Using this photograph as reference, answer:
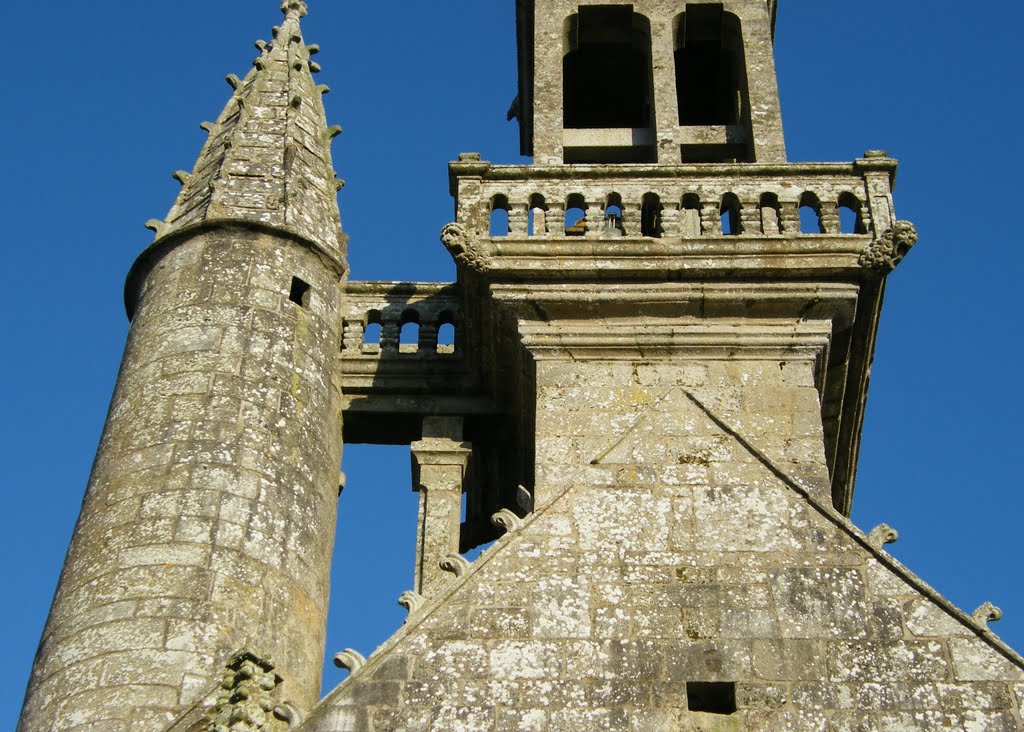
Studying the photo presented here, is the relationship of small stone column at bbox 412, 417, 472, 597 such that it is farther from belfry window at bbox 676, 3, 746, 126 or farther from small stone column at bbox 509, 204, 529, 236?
belfry window at bbox 676, 3, 746, 126

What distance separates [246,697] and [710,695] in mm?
2240

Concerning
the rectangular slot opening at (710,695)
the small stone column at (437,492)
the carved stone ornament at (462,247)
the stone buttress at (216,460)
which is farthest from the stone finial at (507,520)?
the carved stone ornament at (462,247)

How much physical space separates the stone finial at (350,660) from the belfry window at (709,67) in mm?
7178

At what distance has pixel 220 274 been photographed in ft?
37.1

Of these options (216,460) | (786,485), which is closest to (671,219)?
(786,485)

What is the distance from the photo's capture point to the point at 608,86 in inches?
645

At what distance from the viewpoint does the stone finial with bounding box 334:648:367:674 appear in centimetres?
881

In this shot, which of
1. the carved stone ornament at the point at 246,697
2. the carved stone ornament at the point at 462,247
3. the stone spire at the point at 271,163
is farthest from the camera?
the stone spire at the point at 271,163

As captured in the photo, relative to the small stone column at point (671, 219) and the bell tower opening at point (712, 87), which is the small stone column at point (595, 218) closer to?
the small stone column at point (671, 219)

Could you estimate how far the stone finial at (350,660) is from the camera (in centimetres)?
881

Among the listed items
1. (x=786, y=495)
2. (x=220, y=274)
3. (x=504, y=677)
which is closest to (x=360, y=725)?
(x=504, y=677)

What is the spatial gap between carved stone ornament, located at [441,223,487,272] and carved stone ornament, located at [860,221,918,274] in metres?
2.36

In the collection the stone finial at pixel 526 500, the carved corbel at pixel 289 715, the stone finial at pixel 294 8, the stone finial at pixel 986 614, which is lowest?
the carved corbel at pixel 289 715

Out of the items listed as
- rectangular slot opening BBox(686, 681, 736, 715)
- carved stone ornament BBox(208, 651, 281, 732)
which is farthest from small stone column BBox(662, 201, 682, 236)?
carved stone ornament BBox(208, 651, 281, 732)
